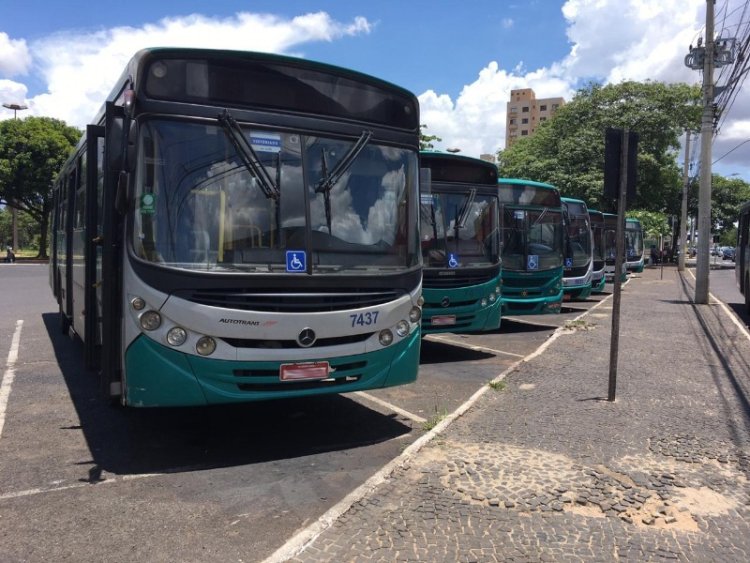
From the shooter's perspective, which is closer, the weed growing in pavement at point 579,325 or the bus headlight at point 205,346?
the bus headlight at point 205,346

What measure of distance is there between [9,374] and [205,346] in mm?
4743

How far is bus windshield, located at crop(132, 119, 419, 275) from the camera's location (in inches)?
181

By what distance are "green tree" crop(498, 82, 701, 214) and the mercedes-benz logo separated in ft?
109

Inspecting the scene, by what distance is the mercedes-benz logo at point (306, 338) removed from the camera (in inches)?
191

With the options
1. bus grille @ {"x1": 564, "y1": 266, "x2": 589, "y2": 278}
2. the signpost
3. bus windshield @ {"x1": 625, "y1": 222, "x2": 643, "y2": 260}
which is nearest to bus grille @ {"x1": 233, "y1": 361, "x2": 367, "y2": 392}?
the signpost

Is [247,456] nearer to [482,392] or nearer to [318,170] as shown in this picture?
[318,170]

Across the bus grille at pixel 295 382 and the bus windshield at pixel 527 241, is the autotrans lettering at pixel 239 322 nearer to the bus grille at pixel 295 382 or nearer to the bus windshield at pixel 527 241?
the bus grille at pixel 295 382

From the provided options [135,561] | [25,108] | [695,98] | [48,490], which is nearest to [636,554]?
[135,561]

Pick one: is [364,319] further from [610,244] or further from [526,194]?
[610,244]

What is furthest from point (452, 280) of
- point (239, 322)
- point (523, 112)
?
point (523, 112)

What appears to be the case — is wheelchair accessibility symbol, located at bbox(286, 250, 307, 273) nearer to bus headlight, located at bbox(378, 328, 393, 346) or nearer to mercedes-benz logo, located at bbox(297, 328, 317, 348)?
mercedes-benz logo, located at bbox(297, 328, 317, 348)

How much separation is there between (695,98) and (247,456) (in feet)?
135

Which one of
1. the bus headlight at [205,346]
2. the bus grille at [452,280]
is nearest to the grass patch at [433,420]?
the bus headlight at [205,346]

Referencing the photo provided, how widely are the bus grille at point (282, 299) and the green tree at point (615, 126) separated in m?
32.7
